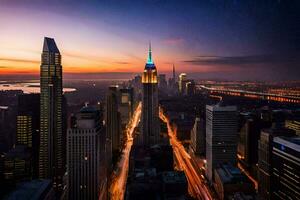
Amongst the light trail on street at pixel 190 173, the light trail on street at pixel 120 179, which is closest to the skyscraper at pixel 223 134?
the light trail on street at pixel 190 173

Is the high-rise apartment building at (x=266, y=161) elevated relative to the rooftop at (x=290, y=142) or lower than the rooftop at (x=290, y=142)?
lower

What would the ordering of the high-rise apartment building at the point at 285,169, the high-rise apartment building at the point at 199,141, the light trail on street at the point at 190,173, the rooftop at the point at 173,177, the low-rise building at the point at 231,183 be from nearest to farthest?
the high-rise apartment building at the point at 285,169 < the rooftop at the point at 173,177 < the low-rise building at the point at 231,183 < the light trail on street at the point at 190,173 < the high-rise apartment building at the point at 199,141

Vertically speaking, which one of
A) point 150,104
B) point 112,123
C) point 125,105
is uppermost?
point 150,104

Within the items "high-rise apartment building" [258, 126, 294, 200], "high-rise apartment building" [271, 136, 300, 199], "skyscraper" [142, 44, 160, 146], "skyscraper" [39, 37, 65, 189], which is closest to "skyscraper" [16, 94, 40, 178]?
"skyscraper" [39, 37, 65, 189]

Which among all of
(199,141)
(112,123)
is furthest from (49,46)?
(199,141)

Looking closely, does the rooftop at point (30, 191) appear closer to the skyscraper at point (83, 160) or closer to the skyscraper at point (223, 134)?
the skyscraper at point (83, 160)

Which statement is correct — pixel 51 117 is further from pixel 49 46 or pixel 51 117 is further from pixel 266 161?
pixel 266 161

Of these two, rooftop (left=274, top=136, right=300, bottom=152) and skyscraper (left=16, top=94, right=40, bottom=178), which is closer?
rooftop (left=274, top=136, right=300, bottom=152)

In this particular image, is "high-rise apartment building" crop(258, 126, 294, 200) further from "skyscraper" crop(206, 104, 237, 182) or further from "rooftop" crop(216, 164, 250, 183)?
"skyscraper" crop(206, 104, 237, 182)
